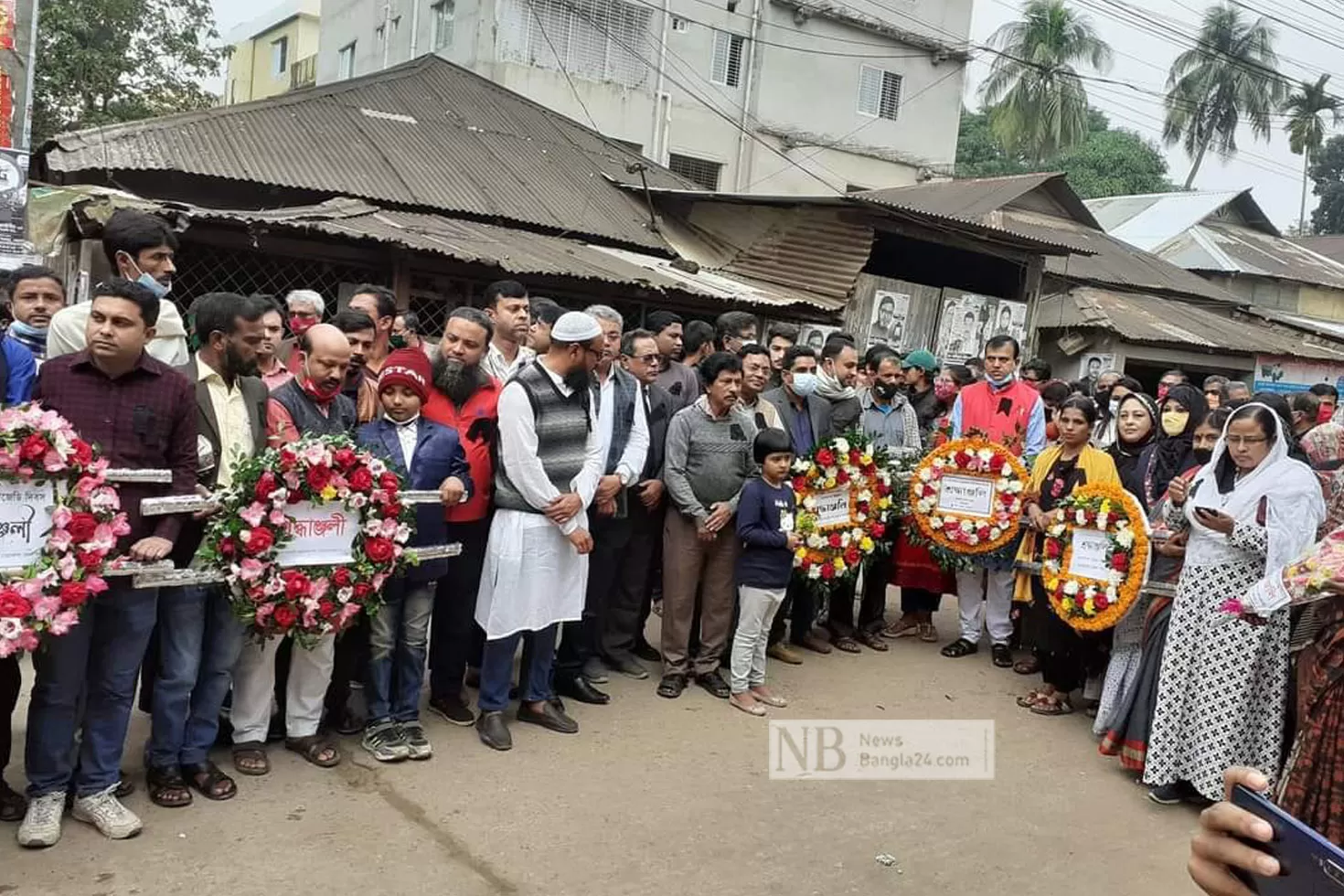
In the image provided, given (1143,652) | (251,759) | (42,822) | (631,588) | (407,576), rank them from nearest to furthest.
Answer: (42,822), (251,759), (407,576), (1143,652), (631,588)

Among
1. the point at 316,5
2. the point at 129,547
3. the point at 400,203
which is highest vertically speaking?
the point at 316,5

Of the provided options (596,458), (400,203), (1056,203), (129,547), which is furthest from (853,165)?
(129,547)

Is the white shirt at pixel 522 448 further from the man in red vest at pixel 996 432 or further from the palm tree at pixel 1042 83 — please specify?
the palm tree at pixel 1042 83

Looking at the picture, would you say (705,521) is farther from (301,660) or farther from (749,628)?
(301,660)

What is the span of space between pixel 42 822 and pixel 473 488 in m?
2.16

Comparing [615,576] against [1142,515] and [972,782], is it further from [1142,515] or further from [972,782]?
[1142,515]

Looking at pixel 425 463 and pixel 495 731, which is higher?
pixel 425 463

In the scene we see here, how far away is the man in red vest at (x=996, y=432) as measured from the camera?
7.23m

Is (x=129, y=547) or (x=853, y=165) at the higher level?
(x=853, y=165)

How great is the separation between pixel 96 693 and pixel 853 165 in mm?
25896

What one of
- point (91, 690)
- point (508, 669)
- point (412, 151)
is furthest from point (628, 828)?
point (412, 151)

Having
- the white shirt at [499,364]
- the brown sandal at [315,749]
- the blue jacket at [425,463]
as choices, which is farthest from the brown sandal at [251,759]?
the white shirt at [499,364]

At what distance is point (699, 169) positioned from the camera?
25.3 meters

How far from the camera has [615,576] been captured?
6.16 meters
